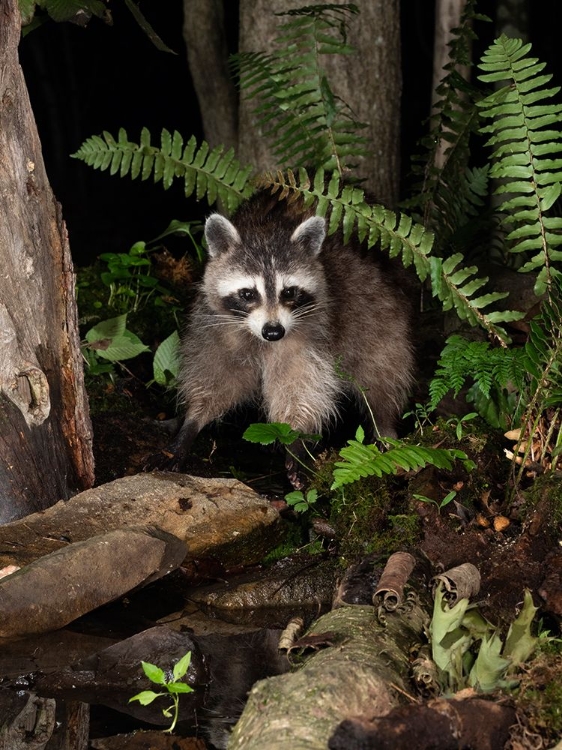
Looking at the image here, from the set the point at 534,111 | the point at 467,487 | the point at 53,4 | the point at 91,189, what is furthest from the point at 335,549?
the point at 91,189

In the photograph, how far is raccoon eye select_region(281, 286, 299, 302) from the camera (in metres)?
5.20

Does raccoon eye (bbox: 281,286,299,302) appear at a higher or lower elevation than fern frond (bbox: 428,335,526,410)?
higher

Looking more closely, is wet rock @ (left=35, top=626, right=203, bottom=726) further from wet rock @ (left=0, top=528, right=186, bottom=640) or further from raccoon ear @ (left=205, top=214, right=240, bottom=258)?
raccoon ear @ (left=205, top=214, right=240, bottom=258)

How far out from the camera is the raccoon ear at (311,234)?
5168 millimetres

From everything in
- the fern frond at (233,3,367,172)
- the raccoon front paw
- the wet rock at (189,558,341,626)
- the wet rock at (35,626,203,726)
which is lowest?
the wet rock at (189,558,341,626)

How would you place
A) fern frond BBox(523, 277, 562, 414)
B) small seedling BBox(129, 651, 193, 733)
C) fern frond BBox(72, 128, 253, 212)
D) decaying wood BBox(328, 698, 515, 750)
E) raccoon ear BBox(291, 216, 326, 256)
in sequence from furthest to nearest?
fern frond BBox(72, 128, 253, 212), raccoon ear BBox(291, 216, 326, 256), fern frond BBox(523, 277, 562, 414), small seedling BBox(129, 651, 193, 733), decaying wood BBox(328, 698, 515, 750)

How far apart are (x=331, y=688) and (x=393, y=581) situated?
749mm

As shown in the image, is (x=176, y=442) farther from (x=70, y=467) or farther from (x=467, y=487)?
(x=467, y=487)

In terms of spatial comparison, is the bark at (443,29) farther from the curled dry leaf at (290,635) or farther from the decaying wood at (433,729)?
the decaying wood at (433,729)

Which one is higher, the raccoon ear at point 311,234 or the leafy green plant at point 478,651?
the raccoon ear at point 311,234

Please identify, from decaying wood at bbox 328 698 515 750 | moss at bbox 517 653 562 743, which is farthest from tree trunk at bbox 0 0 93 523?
moss at bbox 517 653 562 743

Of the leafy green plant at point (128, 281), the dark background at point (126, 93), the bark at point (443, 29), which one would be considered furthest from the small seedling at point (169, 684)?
the dark background at point (126, 93)

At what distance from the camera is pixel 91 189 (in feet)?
36.7

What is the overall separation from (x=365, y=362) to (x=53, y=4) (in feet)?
7.69
